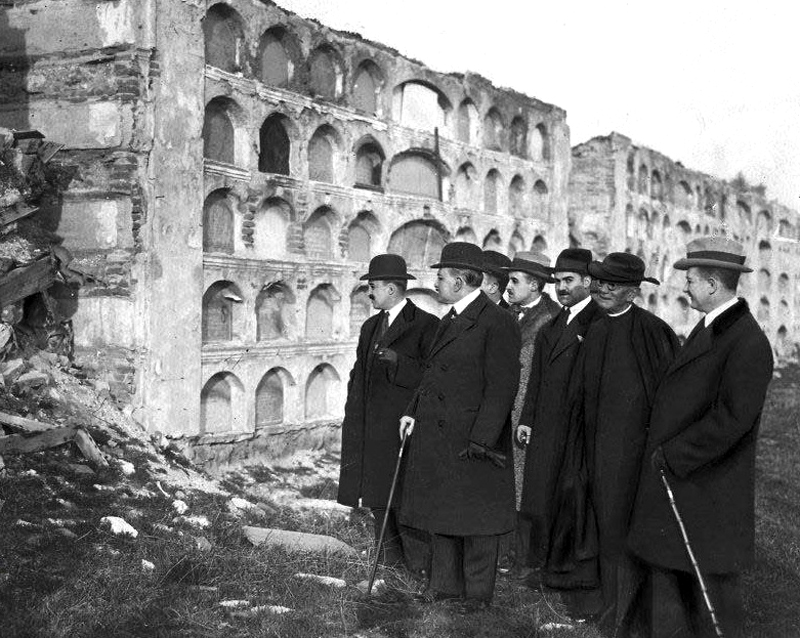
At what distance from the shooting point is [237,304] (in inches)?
332

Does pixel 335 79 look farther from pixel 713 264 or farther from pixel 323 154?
pixel 713 264

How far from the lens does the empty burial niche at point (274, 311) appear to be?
8805 millimetres

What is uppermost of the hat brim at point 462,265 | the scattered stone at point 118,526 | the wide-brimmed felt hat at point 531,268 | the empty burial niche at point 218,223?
the empty burial niche at point 218,223

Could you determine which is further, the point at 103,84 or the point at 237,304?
the point at 237,304

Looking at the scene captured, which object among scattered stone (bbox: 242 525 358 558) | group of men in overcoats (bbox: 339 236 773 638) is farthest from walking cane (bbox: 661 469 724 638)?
scattered stone (bbox: 242 525 358 558)

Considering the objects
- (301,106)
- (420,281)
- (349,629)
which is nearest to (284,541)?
(349,629)

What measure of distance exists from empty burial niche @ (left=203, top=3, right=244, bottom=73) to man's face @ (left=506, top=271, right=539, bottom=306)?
3.84 meters

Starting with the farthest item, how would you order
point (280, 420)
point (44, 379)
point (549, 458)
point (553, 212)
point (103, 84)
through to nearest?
point (553, 212)
point (280, 420)
point (103, 84)
point (44, 379)
point (549, 458)

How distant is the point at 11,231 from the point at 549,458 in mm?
4798

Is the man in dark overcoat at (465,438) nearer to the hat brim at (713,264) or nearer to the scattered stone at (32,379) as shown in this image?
the hat brim at (713,264)

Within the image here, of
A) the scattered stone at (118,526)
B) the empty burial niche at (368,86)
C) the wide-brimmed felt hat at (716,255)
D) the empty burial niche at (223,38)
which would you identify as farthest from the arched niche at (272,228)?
the wide-brimmed felt hat at (716,255)

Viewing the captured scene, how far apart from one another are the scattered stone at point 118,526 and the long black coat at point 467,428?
1711mm

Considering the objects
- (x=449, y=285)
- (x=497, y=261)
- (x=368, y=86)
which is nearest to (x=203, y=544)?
(x=449, y=285)

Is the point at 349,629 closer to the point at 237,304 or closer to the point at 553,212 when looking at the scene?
the point at 237,304
